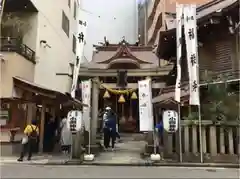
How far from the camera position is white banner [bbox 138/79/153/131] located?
12.9 meters

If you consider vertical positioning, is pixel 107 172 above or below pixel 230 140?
below

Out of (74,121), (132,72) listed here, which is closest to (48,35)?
(132,72)

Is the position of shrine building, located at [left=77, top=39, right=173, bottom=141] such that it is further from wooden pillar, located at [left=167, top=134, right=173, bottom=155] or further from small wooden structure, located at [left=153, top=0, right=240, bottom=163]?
wooden pillar, located at [left=167, top=134, right=173, bottom=155]

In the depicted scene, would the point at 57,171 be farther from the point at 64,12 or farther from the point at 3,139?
the point at 64,12

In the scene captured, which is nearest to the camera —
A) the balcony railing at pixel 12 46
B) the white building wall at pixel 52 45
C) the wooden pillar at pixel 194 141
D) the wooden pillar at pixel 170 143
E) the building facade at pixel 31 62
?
the wooden pillar at pixel 194 141

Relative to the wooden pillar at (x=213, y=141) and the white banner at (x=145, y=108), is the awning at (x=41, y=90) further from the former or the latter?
the wooden pillar at (x=213, y=141)

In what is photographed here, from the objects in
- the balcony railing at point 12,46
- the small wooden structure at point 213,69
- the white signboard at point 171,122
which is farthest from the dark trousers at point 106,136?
the balcony railing at point 12,46

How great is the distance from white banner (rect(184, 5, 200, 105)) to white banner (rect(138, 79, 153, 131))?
1942 millimetres

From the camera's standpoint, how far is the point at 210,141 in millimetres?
11656

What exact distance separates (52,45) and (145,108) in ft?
39.6

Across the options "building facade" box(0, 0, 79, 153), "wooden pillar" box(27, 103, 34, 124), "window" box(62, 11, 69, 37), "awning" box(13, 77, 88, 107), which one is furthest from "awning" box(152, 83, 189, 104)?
"window" box(62, 11, 69, 37)

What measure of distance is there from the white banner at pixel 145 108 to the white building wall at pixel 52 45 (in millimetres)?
8259

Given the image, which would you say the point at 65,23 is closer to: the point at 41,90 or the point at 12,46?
the point at 12,46

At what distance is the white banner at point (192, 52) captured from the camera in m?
11.9
